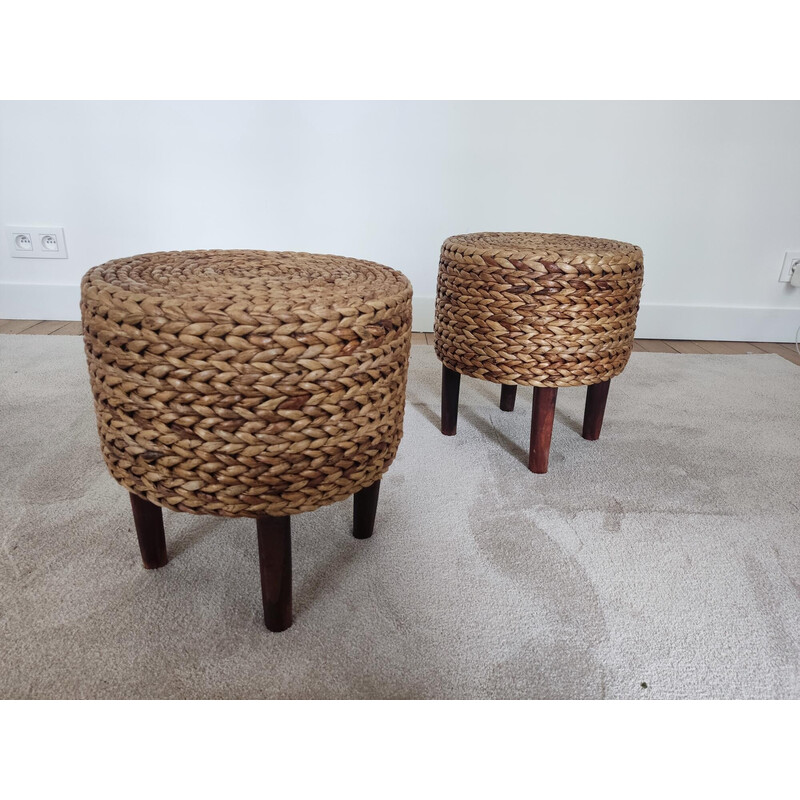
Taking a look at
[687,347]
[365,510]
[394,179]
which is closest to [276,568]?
[365,510]

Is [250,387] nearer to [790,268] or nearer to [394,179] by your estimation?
[394,179]

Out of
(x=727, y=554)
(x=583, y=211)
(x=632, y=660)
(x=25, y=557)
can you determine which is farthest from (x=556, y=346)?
(x=583, y=211)

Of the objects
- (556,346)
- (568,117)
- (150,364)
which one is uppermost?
(568,117)

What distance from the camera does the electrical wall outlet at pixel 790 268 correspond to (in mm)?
2172

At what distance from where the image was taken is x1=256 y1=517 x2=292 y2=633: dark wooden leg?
0.69 meters

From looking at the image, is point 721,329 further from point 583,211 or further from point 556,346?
point 556,346

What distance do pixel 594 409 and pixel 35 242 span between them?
196cm

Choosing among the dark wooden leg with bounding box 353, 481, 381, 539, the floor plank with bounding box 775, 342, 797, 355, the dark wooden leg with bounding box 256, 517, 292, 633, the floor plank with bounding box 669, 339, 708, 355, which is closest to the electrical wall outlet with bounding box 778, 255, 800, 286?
the floor plank with bounding box 775, 342, 797, 355

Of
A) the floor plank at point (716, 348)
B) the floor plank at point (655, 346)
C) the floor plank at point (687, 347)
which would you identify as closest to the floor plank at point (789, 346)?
the floor plank at point (716, 348)

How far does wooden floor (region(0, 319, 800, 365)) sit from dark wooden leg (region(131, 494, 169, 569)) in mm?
1325

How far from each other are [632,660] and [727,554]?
32 cm

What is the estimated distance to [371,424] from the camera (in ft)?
2.32

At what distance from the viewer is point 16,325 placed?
2070 mm

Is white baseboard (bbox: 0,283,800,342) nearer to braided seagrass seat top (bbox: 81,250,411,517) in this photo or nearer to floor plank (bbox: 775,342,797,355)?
floor plank (bbox: 775,342,797,355)
